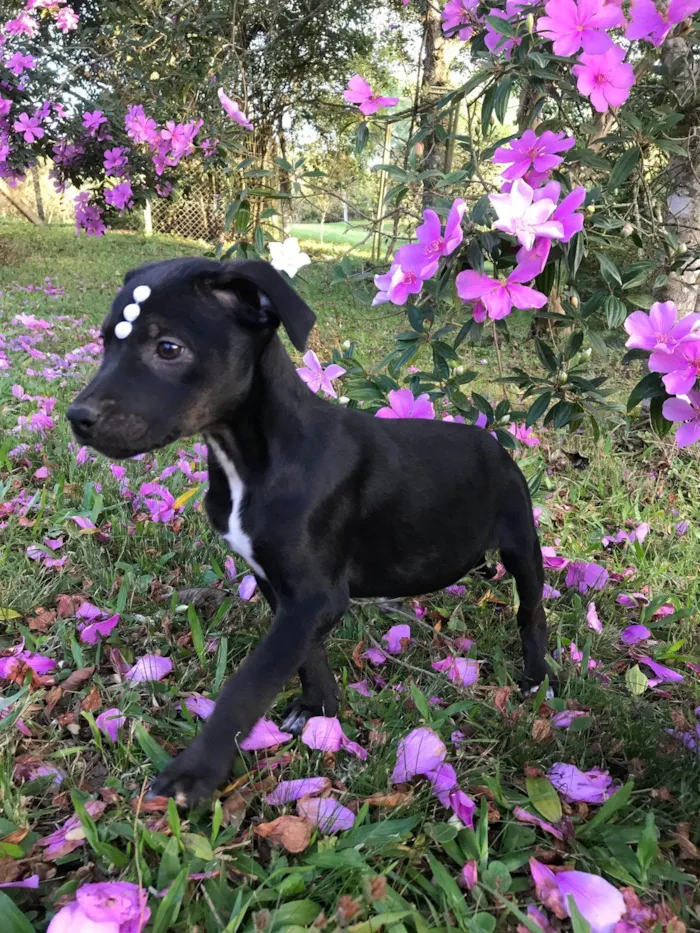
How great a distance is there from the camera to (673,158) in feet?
10.1

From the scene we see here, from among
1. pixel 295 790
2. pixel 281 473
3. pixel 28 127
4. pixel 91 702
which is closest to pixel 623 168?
pixel 281 473

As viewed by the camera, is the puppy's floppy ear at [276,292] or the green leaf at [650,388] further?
the green leaf at [650,388]

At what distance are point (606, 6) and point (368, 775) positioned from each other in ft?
6.80

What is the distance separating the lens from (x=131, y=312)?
5.22 feet

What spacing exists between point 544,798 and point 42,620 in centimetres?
166

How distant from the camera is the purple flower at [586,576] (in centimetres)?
272

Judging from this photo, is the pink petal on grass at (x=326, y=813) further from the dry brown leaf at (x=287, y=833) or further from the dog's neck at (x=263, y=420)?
the dog's neck at (x=263, y=420)

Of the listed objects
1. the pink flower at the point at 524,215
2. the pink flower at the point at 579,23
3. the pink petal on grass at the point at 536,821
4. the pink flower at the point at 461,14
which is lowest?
the pink petal on grass at the point at 536,821

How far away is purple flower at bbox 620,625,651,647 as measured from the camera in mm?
2395

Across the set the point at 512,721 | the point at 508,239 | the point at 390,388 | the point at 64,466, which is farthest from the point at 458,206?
the point at 64,466

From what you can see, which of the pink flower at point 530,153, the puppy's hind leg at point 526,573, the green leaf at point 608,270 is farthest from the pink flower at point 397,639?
the pink flower at point 530,153

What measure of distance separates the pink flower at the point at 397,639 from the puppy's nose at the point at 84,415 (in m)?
1.29

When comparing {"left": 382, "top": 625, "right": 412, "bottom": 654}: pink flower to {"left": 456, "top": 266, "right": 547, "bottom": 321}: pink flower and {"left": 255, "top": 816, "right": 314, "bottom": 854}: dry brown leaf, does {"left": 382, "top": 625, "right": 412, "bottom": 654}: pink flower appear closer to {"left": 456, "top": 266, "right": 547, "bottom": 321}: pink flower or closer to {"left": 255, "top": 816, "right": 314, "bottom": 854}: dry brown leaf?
{"left": 255, "top": 816, "right": 314, "bottom": 854}: dry brown leaf

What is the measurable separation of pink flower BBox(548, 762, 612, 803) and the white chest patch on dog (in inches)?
36.9
